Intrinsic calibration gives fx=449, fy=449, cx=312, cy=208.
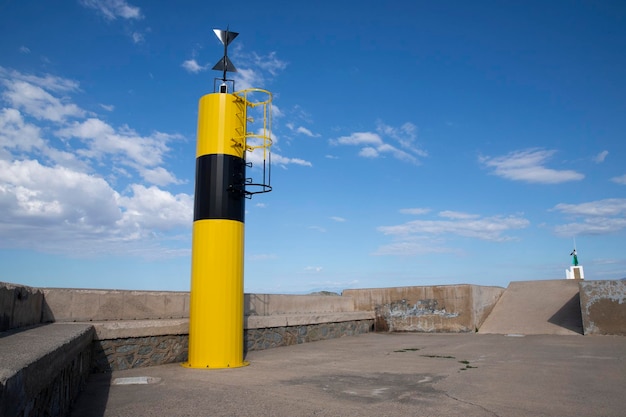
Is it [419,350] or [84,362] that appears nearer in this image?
[84,362]

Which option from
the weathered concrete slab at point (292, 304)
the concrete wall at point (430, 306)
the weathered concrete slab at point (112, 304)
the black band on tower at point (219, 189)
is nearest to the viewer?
the weathered concrete slab at point (112, 304)

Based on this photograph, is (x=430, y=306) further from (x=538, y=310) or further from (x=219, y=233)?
(x=219, y=233)

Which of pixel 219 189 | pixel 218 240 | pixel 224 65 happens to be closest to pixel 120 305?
pixel 218 240

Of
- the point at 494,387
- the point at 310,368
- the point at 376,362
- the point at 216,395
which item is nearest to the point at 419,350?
the point at 376,362

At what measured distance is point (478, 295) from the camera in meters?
17.3

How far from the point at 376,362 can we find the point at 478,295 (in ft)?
29.8

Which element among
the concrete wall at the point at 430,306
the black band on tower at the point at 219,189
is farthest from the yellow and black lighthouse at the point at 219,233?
the concrete wall at the point at 430,306

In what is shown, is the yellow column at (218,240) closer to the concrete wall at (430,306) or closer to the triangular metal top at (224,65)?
the triangular metal top at (224,65)

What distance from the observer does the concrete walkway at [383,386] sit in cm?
556

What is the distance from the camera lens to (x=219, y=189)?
9469 millimetres

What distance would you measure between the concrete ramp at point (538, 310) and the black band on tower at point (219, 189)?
37.9ft

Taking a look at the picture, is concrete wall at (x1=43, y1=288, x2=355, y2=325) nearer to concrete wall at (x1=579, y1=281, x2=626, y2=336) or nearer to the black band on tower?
the black band on tower

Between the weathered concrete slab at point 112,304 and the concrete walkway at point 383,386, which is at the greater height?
the weathered concrete slab at point 112,304

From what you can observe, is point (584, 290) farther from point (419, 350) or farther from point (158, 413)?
point (158, 413)
